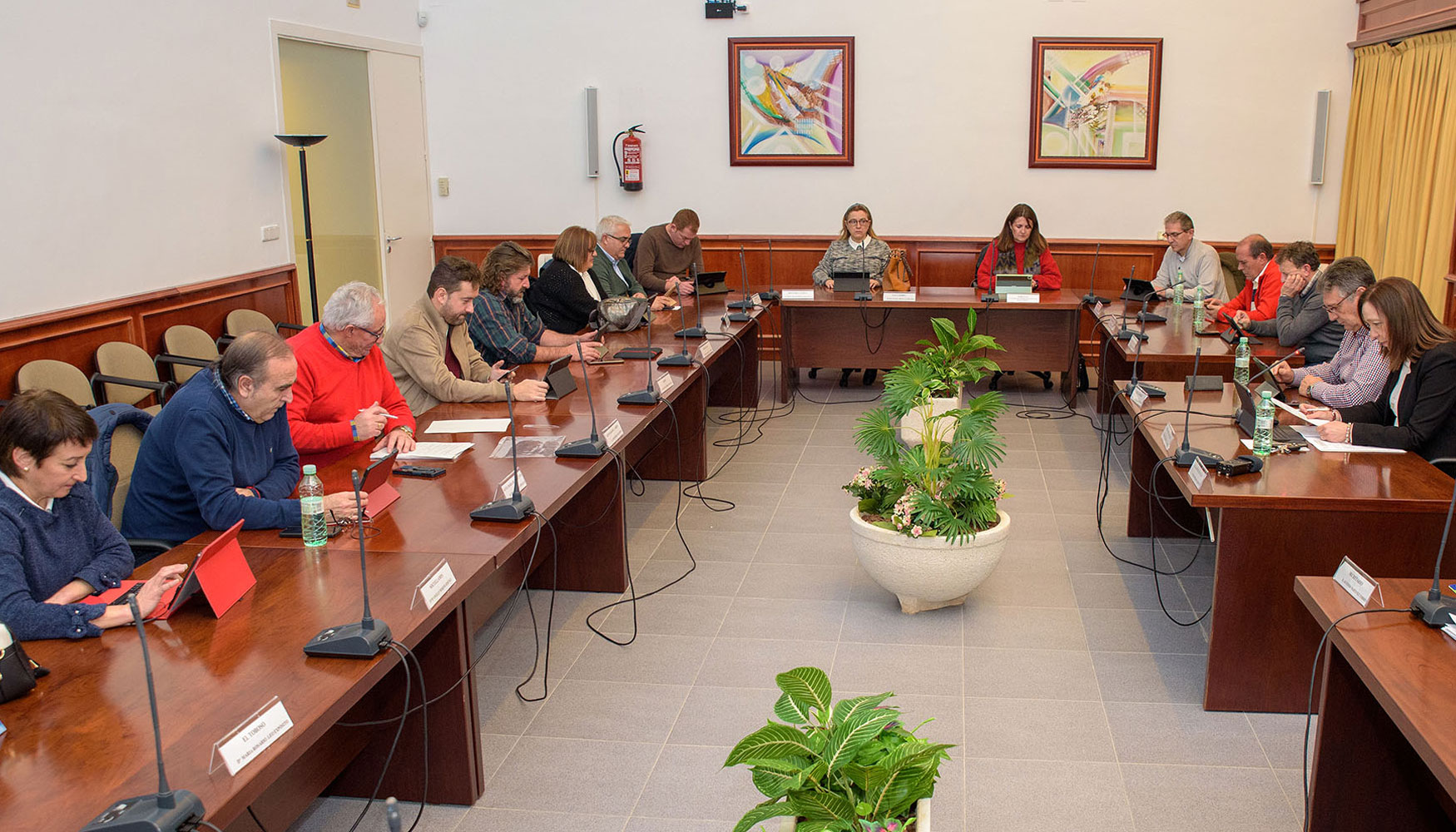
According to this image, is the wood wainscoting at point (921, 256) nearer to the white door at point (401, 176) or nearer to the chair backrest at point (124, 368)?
the white door at point (401, 176)

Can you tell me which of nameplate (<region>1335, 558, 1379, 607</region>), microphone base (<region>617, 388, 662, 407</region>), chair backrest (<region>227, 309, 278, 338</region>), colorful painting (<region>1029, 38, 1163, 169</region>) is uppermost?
colorful painting (<region>1029, 38, 1163, 169</region>)

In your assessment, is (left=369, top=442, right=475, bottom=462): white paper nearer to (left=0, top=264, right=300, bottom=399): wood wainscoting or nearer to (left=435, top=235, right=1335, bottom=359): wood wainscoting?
(left=0, top=264, right=300, bottom=399): wood wainscoting

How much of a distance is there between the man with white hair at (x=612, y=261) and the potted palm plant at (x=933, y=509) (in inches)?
111

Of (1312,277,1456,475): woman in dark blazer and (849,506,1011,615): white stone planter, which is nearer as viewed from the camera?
(1312,277,1456,475): woman in dark blazer

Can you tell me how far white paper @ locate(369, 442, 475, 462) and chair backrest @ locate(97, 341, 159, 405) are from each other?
7.63 ft

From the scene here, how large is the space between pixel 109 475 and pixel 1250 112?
7.51 m

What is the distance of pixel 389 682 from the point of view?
106 inches

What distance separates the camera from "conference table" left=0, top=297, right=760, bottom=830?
5.68 feet

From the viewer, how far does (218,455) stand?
2.85m

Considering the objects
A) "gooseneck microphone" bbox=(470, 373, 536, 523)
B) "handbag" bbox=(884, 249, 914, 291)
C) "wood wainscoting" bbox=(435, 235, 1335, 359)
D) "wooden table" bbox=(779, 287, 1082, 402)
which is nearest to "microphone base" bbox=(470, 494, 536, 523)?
"gooseneck microphone" bbox=(470, 373, 536, 523)

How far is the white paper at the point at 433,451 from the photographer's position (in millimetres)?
3484

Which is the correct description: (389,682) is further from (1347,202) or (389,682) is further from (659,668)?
(1347,202)

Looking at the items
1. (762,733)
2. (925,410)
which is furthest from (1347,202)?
(762,733)

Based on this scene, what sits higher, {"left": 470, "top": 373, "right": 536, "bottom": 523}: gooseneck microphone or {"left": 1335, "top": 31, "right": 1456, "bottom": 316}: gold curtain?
{"left": 1335, "top": 31, "right": 1456, "bottom": 316}: gold curtain
